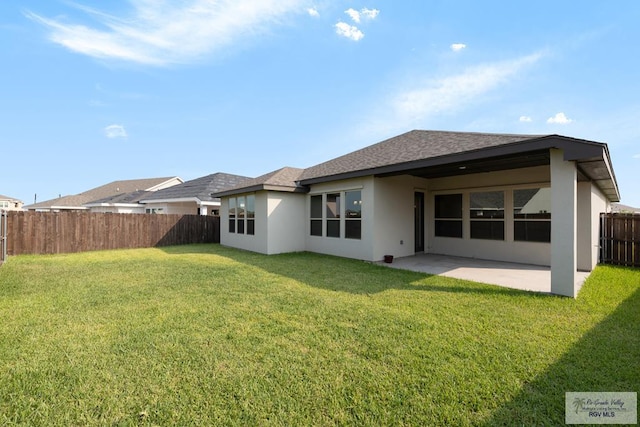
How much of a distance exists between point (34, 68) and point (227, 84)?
667 cm

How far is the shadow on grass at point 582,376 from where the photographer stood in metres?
2.19

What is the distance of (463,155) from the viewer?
6430mm

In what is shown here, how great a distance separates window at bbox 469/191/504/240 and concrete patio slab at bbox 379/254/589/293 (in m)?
0.97

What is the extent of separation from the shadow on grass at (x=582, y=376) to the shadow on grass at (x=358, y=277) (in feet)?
6.21

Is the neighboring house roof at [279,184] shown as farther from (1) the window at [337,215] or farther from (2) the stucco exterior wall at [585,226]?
(2) the stucco exterior wall at [585,226]

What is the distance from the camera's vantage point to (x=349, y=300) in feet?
16.5

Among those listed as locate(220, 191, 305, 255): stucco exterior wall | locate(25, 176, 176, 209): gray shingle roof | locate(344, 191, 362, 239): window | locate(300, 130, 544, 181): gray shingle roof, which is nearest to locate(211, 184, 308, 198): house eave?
locate(220, 191, 305, 255): stucco exterior wall

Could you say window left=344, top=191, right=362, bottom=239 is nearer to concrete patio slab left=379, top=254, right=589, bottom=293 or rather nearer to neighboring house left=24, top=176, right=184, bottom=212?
concrete patio slab left=379, top=254, right=589, bottom=293

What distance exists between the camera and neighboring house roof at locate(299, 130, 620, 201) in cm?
525

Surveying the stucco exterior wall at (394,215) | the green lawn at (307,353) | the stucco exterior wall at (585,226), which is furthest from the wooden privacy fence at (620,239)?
the stucco exterior wall at (394,215)

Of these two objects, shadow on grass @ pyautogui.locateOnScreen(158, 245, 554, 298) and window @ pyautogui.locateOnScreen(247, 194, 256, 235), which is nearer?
shadow on grass @ pyautogui.locateOnScreen(158, 245, 554, 298)

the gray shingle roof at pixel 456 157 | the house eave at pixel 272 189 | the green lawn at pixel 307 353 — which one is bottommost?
the green lawn at pixel 307 353

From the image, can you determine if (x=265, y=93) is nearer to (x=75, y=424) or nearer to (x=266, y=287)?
(x=266, y=287)

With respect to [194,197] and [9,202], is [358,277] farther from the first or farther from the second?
[9,202]
